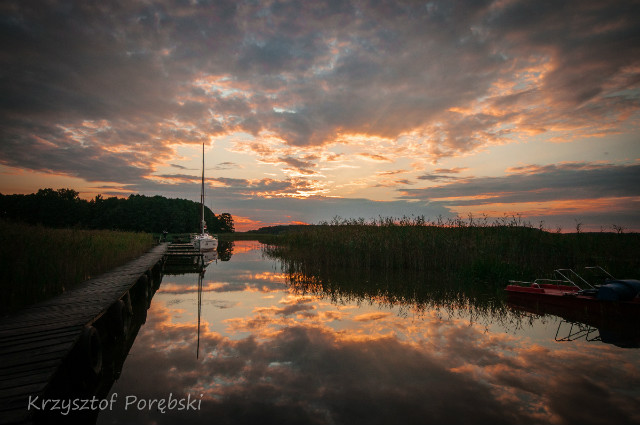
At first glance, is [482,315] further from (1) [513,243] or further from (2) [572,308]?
(1) [513,243]

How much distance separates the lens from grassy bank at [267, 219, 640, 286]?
14977mm

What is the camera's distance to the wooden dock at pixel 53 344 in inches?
133

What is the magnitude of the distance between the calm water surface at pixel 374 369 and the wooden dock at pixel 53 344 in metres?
0.63

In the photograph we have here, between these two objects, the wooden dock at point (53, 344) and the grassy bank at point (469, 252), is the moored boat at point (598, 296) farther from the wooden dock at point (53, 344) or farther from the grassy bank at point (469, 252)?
the wooden dock at point (53, 344)

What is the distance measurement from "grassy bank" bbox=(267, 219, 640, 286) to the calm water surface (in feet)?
21.0

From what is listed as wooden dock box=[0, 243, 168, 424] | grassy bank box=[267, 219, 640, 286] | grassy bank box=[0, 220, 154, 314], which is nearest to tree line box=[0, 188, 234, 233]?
grassy bank box=[267, 219, 640, 286]

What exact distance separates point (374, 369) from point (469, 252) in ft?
41.8

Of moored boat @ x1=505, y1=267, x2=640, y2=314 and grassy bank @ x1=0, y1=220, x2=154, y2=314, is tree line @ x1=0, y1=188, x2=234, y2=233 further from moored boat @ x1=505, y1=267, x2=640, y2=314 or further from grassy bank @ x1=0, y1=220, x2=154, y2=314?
moored boat @ x1=505, y1=267, x2=640, y2=314

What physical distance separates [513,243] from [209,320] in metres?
14.3

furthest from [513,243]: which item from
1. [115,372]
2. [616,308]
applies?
[115,372]

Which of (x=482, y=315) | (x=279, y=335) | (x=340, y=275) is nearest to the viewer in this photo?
(x=279, y=335)

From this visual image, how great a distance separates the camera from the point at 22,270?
7797mm

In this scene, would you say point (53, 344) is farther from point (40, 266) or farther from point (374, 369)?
point (40, 266)

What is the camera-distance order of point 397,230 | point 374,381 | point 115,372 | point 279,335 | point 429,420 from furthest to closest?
point 397,230 → point 279,335 → point 115,372 → point 374,381 → point 429,420
